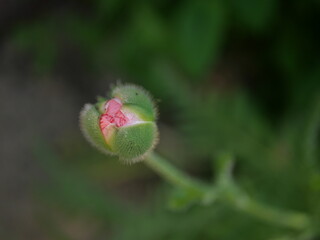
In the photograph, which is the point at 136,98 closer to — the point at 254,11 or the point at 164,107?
the point at 254,11

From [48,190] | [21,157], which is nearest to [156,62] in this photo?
[48,190]

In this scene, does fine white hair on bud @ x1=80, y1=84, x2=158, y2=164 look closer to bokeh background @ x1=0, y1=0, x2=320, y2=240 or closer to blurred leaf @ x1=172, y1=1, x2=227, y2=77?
bokeh background @ x1=0, y1=0, x2=320, y2=240

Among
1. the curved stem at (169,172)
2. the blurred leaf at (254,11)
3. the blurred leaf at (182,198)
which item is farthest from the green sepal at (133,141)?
the blurred leaf at (254,11)

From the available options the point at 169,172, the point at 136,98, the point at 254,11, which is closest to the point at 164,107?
the point at 254,11

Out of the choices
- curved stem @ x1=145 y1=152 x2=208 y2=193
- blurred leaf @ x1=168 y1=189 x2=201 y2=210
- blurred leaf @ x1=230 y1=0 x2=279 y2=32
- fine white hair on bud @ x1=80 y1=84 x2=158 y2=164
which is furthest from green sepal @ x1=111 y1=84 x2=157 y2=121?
blurred leaf @ x1=230 y1=0 x2=279 y2=32

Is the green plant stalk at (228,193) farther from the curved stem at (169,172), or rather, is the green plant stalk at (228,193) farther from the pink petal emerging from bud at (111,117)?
the pink petal emerging from bud at (111,117)

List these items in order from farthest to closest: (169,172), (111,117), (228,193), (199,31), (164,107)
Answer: (164,107)
(199,31)
(228,193)
(169,172)
(111,117)

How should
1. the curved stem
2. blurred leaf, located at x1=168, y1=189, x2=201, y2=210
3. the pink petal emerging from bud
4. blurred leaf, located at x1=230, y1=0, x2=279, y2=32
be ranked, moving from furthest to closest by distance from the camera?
1. blurred leaf, located at x1=230, y1=0, x2=279, y2=32
2. blurred leaf, located at x1=168, y1=189, x2=201, y2=210
3. the curved stem
4. the pink petal emerging from bud
